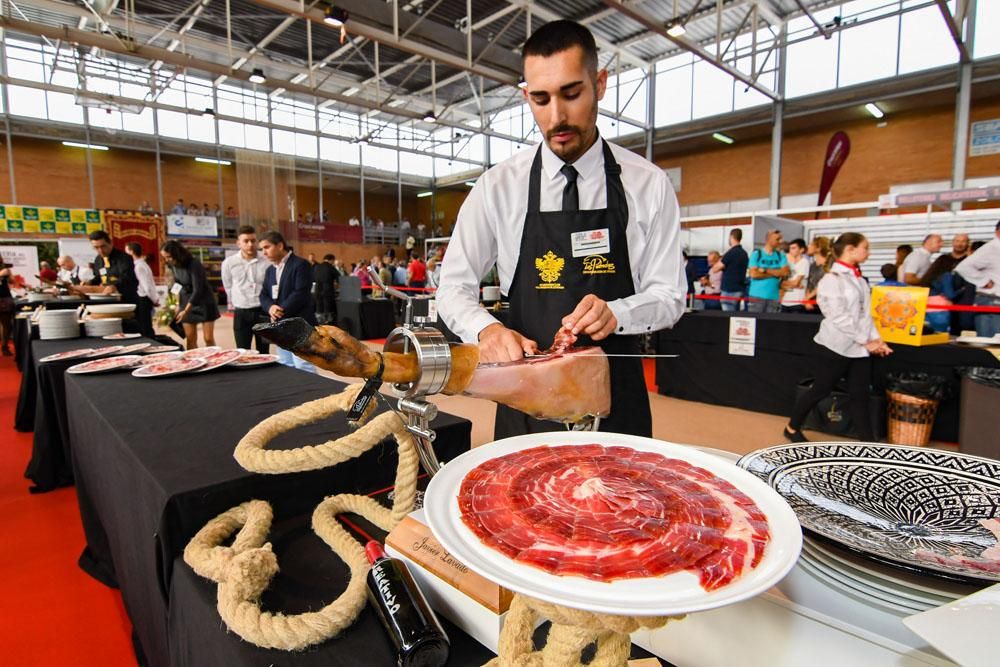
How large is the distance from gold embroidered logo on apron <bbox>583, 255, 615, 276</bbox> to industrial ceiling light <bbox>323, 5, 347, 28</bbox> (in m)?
6.87

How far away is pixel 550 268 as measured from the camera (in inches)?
50.2

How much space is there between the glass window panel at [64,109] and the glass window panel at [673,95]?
1531 cm

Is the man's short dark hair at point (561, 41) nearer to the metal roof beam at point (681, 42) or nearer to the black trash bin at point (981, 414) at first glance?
the black trash bin at point (981, 414)

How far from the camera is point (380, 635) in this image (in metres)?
0.60

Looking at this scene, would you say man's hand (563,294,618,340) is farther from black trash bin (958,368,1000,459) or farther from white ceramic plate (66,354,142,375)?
black trash bin (958,368,1000,459)

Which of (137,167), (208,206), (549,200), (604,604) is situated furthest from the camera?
(208,206)

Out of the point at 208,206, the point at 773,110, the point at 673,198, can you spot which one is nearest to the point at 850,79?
the point at 773,110

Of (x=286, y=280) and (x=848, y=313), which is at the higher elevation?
(x=286, y=280)

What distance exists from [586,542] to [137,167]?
19349mm

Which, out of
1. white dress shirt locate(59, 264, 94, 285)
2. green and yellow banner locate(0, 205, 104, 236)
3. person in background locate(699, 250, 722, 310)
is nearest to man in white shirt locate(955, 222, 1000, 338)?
person in background locate(699, 250, 722, 310)

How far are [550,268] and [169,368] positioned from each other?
1430mm

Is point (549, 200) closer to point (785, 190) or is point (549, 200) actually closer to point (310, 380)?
point (310, 380)

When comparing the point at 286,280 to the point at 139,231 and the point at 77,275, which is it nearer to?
the point at 77,275

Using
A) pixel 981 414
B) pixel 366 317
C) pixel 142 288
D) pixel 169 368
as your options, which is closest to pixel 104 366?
pixel 169 368
